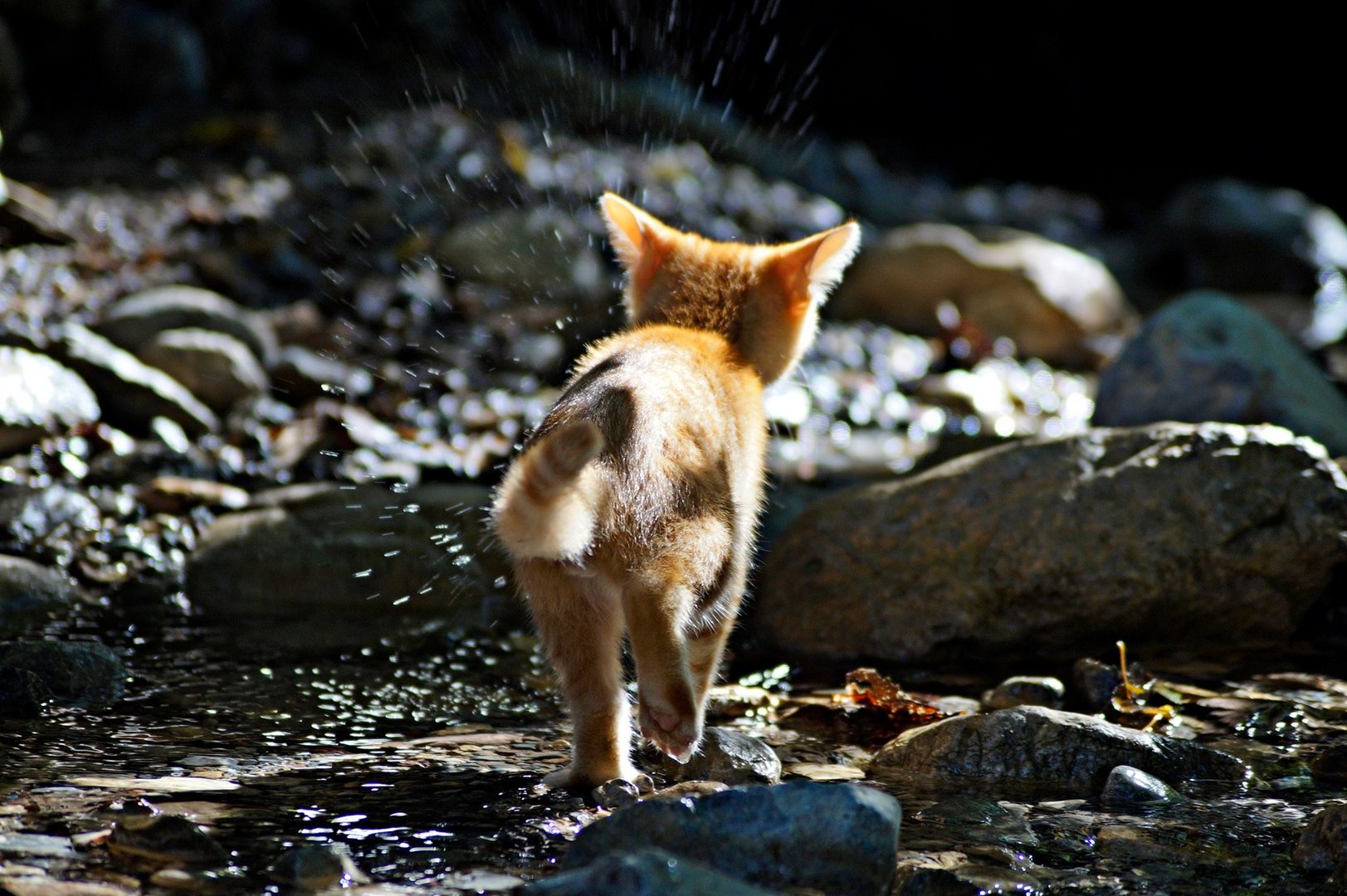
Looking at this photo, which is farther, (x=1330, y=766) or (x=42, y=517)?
(x=42, y=517)

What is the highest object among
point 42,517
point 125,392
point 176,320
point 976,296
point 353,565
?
point 976,296

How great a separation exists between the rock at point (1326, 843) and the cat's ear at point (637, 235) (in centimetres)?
279

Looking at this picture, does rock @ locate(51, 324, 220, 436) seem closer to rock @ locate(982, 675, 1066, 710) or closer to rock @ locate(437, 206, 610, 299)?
rock @ locate(437, 206, 610, 299)

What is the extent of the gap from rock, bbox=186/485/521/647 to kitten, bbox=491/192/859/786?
5.26 ft

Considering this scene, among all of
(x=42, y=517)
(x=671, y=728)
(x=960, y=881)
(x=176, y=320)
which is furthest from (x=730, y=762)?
(x=176, y=320)

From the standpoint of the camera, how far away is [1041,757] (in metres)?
3.60

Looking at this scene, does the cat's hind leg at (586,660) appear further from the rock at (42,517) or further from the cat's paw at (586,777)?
the rock at (42,517)

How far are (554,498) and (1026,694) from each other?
209 cm

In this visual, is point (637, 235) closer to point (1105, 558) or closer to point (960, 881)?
point (1105, 558)

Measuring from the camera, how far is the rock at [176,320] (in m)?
7.19

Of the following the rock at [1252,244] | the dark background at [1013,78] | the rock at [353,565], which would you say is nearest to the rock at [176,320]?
the rock at [353,565]

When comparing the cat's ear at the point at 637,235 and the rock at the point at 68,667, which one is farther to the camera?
the cat's ear at the point at 637,235

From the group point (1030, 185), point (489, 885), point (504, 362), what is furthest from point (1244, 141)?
point (489, 885)

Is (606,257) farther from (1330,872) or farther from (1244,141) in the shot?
(1244,141)
